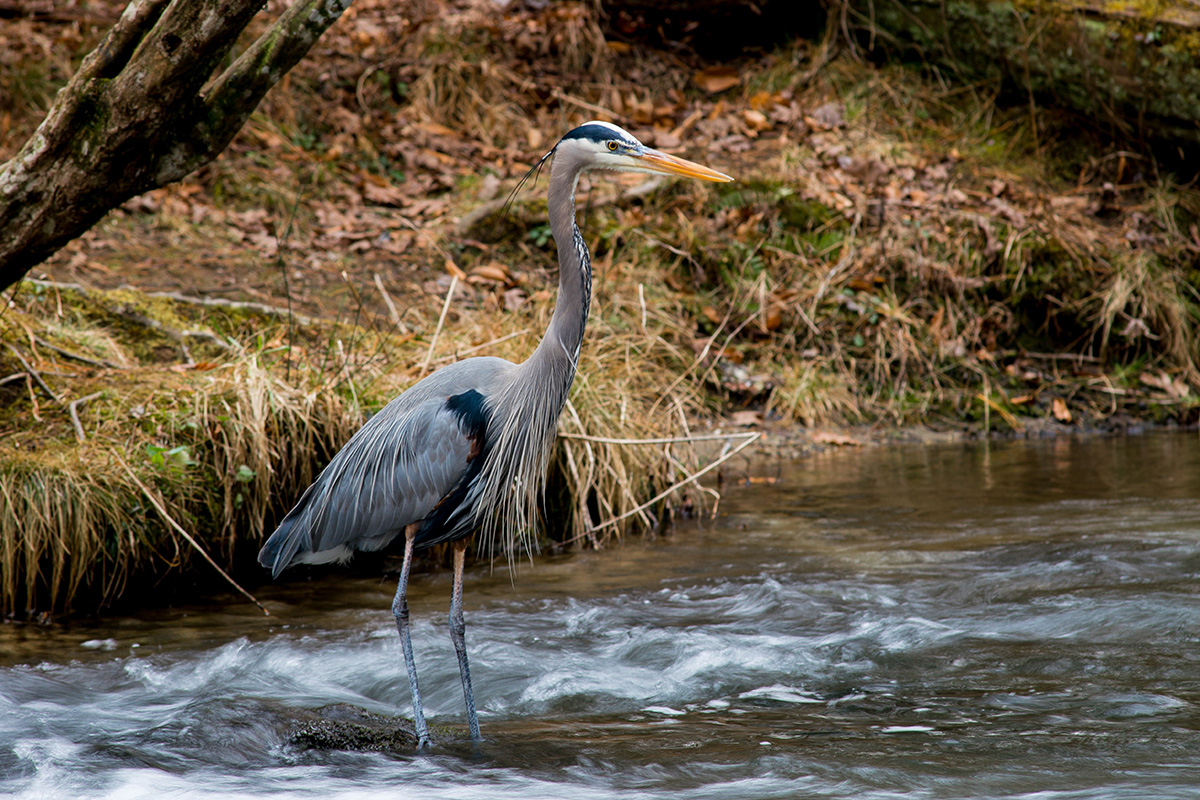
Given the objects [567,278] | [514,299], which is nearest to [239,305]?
[514,299]

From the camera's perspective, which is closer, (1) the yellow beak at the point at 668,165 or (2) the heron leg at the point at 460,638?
(2) the heron leg at the point at 460,638

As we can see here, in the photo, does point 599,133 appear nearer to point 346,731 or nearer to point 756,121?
point 346,731

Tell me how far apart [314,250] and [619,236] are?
7.59 ft

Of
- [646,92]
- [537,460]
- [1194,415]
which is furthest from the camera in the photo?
[646,92]

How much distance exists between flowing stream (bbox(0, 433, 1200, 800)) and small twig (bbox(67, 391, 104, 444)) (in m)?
0.83

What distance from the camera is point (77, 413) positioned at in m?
5.06

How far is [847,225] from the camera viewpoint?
29.5ft

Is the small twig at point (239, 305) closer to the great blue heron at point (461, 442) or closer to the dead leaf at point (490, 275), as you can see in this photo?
the dead leaf at point (490, 275)

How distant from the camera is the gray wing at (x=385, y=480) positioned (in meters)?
3.81

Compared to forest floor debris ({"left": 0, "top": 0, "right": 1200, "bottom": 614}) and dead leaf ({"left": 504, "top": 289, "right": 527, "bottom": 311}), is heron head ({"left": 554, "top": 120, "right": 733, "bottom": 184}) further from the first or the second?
dead leaf ({"left": 504, "top": 289, "right": 527, "bottom": 311})

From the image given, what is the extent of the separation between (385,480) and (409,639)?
565 millimetres

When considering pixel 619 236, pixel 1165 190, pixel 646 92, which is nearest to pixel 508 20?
pixel 646 92

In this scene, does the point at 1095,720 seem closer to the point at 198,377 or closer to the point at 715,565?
the point at 715,565

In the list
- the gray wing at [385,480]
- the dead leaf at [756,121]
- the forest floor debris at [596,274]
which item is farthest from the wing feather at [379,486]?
the dead leaf at [756,121]
